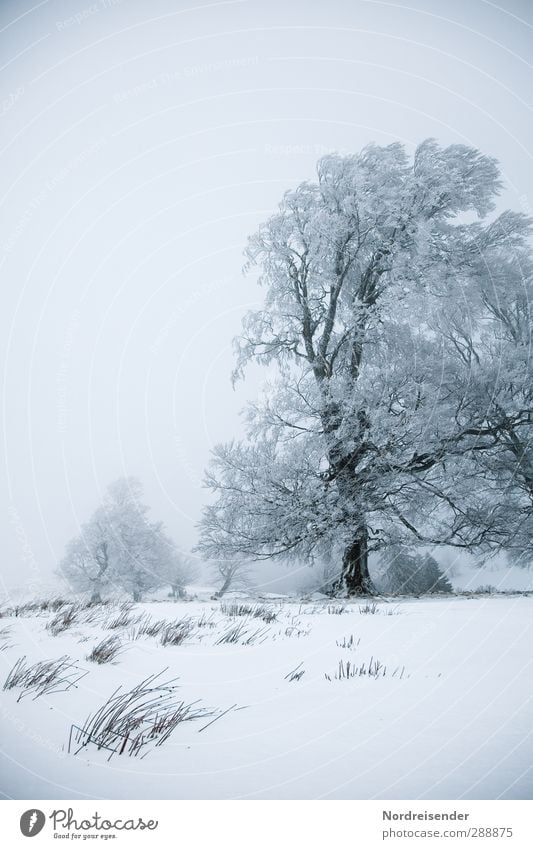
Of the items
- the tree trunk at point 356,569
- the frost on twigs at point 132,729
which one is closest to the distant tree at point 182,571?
the tree trunk at point 356,569

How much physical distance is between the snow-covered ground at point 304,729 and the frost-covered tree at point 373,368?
621cm

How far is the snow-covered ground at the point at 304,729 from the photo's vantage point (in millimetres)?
1252

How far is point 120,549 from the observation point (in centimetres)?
2608

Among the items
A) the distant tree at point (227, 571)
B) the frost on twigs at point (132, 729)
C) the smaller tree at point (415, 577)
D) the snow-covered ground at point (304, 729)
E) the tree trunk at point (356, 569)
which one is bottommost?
the smaller tree at point (415, 577)

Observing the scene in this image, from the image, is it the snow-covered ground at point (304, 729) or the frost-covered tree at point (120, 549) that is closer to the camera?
the snow-covered ground at point (304, 729)

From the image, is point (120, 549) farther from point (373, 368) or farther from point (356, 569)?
point (373, 368)

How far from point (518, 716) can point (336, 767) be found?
86cm

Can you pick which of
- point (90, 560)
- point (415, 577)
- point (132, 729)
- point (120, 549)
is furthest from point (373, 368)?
point (90, 560)

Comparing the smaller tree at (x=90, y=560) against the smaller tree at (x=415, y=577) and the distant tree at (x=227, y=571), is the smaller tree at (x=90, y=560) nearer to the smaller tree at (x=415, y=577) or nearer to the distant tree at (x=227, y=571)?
the distant tree at (x=227, y=571)

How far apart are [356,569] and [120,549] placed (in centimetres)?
2061

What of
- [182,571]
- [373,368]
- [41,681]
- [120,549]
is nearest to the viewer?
[41,681]

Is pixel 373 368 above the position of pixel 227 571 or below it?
above

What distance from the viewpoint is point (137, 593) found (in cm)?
2478
